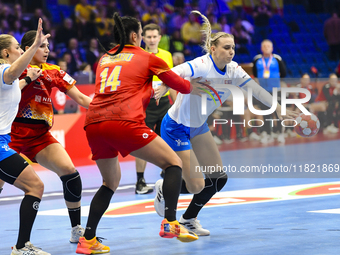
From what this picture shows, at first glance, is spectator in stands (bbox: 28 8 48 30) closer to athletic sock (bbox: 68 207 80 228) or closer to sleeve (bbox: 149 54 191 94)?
athletic sock (bbox: 68 207 80 228)

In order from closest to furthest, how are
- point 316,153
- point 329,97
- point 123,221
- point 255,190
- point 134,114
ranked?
point 134,114 < point 123,221 < point 255,190 < point 316,153 < point 329,97

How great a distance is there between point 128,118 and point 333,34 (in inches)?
657

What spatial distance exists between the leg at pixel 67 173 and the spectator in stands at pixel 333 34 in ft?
52.7

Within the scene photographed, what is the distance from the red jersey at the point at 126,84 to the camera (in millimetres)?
4063

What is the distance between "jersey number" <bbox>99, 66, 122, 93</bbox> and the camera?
411 centimetres

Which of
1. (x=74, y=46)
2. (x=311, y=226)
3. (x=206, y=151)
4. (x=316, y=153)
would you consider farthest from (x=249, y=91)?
(x=74, y=46)

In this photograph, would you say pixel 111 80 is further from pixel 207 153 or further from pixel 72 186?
pixel 207 153

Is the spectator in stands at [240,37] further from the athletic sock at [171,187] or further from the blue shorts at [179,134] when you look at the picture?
the athletic sock at [171,187]

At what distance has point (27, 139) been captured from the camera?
469cm

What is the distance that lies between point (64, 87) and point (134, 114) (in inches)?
44.1

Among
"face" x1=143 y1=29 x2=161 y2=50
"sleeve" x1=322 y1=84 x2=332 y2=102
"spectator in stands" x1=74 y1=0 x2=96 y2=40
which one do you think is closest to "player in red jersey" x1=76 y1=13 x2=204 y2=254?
"face" x1=143 y1=29 x2=161 y2=50

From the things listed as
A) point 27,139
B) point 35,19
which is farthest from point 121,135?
point 35,19

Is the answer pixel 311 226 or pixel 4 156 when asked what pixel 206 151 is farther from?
pixel 4 156

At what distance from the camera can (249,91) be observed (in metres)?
5.28
